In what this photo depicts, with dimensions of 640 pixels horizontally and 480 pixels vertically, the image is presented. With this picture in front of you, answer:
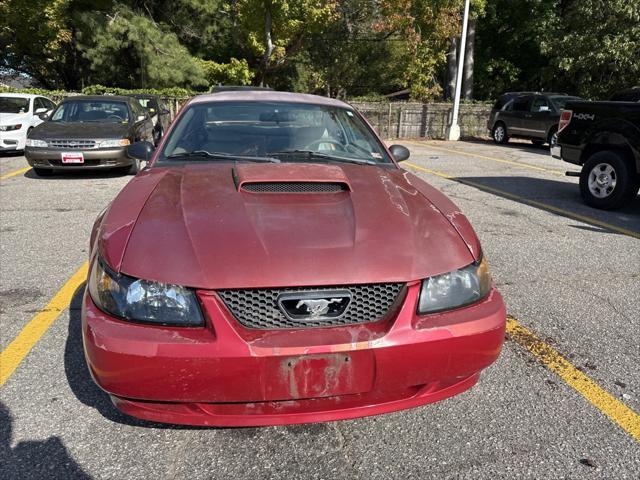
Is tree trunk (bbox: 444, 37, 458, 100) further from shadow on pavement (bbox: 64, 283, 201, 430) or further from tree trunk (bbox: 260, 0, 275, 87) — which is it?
shadow on pavement (bbox: 64, 283, 201, 430)

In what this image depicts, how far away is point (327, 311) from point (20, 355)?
206cm

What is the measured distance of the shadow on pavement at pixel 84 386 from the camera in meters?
2.41

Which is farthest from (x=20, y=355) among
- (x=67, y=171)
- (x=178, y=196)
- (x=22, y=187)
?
(x=67, y=171)

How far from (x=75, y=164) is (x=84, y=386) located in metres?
6.89

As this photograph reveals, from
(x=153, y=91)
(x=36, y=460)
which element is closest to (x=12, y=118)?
(x=153, y=91)

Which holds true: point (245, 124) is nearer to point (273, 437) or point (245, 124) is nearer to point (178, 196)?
point (178, 196)

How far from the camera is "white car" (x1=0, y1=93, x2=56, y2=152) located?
1137cm

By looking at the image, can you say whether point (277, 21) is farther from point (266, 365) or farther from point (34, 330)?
point (266, 365)

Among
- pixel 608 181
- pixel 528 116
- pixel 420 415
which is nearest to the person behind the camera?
pixel 420 415

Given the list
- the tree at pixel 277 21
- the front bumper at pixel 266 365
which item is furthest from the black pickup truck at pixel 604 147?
the tree at pixel 277 21

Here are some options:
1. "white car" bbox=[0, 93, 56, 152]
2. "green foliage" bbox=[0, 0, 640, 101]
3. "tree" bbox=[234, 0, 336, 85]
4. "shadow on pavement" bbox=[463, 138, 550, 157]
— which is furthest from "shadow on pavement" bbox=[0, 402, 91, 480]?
"tree" bbox=[234, 0, 336, 85]

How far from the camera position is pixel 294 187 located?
2623 mm

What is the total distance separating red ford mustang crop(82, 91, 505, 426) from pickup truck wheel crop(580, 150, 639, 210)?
18.4 feet

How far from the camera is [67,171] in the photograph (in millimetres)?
9625
